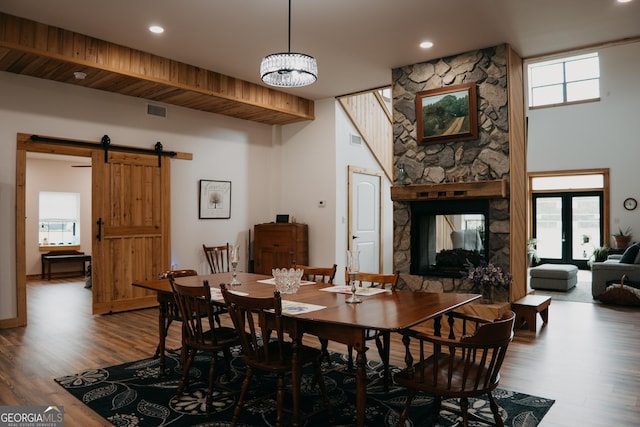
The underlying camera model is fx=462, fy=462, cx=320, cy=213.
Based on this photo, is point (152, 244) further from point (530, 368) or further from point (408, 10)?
point (530, 368)

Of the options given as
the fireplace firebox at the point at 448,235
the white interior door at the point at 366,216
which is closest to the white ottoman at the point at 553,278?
the white interior door at the point at 366,216

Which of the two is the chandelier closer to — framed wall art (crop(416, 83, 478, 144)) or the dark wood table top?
the dark wood table top

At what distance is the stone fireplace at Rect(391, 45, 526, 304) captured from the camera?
500cm

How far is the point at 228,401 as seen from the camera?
302 centimetres

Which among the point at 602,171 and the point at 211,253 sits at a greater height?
the point at 602,171

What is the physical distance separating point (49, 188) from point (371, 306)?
376 inches

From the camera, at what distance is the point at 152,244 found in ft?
20.0

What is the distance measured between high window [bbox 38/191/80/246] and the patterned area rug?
778cm

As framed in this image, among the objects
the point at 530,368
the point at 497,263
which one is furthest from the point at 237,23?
the point at 530,368

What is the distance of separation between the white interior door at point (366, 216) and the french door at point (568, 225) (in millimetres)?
6153

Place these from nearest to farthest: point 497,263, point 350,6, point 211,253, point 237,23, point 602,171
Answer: point 350,6, point 237,23, point 497,263, point 211,253, point 602,171

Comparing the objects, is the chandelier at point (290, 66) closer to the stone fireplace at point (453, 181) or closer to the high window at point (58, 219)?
the stone fireplace at point (453, 181)

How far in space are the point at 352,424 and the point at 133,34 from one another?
421 cm

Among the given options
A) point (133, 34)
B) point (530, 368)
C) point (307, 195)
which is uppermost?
point (133, 34)
